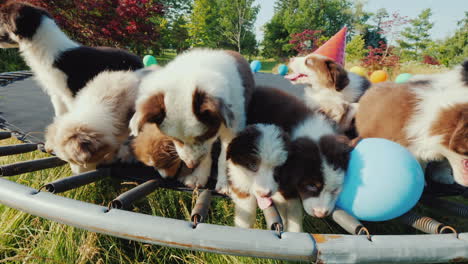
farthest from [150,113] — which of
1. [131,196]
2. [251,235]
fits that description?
[251,235]

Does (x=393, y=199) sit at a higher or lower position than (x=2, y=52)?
higher

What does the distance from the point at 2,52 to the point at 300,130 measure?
549 inches

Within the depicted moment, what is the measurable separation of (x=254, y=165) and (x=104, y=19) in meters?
11.8

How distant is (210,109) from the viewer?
6.99 feet

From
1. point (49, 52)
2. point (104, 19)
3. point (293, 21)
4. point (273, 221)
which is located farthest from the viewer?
point (293, 21)

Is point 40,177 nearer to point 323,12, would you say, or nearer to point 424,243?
point 424,243

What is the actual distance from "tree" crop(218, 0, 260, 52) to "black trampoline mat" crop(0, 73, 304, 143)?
26273 millimetres

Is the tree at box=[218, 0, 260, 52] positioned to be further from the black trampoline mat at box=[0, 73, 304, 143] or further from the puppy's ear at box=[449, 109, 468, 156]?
the puppy's ear at box=[449, 109, 468, 156]

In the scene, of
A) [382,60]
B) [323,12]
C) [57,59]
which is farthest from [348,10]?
[57,59]

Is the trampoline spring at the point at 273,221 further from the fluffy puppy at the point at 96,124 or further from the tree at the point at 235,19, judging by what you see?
the tree at the point at 235,19

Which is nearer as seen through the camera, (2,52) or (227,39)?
(2,52)

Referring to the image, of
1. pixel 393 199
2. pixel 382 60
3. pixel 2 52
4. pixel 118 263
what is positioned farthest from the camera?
pixel 382 60

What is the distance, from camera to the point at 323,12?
42.4 metres

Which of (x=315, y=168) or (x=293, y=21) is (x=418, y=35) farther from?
(x=315, y=168)
